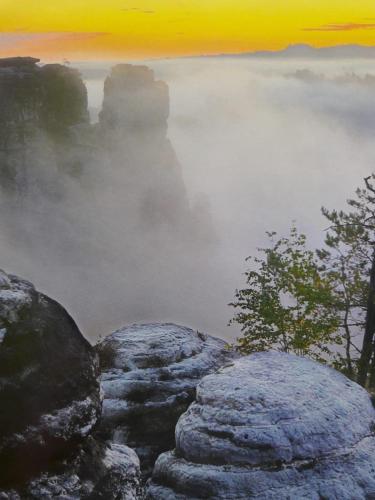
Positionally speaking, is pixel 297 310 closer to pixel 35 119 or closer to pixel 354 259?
pixel 354 259

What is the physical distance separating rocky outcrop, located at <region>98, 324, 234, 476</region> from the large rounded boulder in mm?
10937

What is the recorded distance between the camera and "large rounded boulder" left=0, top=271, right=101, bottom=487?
9.90 m

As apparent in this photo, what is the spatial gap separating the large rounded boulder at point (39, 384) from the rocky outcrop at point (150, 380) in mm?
10937

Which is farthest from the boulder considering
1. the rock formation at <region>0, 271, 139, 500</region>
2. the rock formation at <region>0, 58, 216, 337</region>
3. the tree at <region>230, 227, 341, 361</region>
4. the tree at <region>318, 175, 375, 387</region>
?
the rock formation at <region>0, 58, 216, 337</region>

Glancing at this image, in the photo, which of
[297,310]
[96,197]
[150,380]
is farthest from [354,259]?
[96,197]

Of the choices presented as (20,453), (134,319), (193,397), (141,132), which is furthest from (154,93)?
(20,453)

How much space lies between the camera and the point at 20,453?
9.87 metres

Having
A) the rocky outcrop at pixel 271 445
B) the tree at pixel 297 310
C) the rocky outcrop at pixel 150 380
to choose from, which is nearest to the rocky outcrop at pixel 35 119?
the tree at pixel 297 310

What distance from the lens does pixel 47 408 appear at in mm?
10289

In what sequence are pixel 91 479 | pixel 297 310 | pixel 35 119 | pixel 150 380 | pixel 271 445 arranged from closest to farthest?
1. pixel 91 479
2. pixel 271 445
3. pixel 150 380
4. pixel 297 310
5. pixel 35 119

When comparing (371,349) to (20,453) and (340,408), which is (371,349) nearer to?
(340,408)

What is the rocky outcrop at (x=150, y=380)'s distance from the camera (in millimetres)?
22438

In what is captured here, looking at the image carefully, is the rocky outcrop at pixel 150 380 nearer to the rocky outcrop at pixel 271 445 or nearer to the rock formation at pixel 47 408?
the rocky outcrop at pixel 271 445

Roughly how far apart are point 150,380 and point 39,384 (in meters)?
13.8
